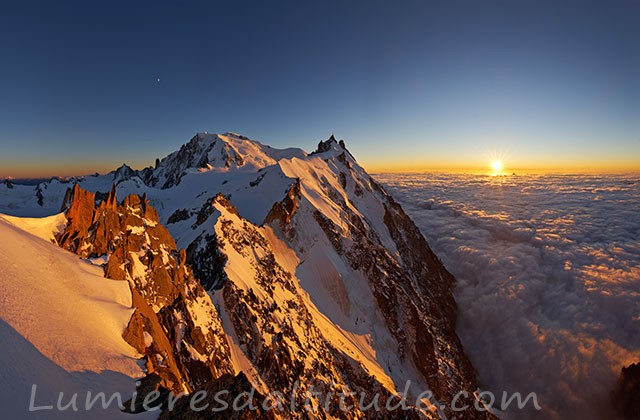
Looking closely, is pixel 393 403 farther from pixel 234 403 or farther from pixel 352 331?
pixel 234 403

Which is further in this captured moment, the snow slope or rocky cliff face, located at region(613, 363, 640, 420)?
rocky cliff face, located at region(613, 363, 640, 420)

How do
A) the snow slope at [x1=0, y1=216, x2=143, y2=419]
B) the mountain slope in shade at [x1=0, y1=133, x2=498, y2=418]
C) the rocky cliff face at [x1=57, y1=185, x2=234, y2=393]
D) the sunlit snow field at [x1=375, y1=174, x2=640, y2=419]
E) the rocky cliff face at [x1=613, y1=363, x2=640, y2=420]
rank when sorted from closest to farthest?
the snow slope at [x1=0, y1=216, x2=143, y2=419], the rocky cliff face at [x1=57, y1=185, x2=234, y2=393], the mountain slope in shade at [x1=0, y1=133, x2=498, y2=418], the rocky cliff face at [x1=613, y1=363, x2=640, y2=420], the sunlit snow field at [x1=375, y1=174, x2=640, y2=419]

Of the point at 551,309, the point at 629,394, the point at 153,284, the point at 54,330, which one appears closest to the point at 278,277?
→ the point at 153,284

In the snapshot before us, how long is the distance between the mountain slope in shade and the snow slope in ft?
5.97

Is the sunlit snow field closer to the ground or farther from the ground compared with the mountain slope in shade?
closer to the ground

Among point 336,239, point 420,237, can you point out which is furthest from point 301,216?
point 420,237

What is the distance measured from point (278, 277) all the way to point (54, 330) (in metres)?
37.2

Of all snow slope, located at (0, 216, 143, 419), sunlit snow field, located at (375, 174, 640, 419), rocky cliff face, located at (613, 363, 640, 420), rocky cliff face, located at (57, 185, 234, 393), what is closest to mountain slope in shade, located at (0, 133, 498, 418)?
rocky cliff face, located at (57, 185, 234, 393)

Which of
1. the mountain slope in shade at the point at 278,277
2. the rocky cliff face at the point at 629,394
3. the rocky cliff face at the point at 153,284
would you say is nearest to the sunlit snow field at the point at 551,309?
the rocky cliff face at the point at 629,394

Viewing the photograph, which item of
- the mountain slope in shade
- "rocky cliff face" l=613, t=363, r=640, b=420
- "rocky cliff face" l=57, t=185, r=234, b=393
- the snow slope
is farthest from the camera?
"rocky cliff face" l=613, t=363, r=640, b=420

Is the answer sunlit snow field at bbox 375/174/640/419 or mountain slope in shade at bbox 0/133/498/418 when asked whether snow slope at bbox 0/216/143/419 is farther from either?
sunlit snow field at bbox 375/174/640/419

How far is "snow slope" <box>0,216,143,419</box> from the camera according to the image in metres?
9.83

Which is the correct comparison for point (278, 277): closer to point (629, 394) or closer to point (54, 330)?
point (54, 330)

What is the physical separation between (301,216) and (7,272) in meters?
53.3
